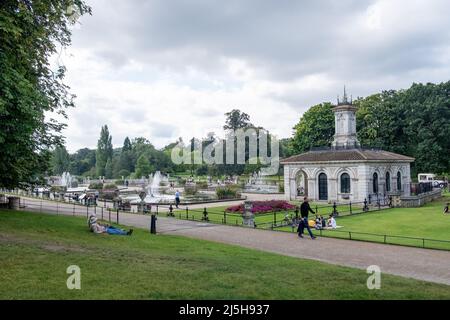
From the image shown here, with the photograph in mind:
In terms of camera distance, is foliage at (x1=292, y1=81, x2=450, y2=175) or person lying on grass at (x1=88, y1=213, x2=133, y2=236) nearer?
person lying on grass at (x1=88, y1=213, x2=133, y2=236)

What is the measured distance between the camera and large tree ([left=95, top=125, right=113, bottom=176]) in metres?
95.8

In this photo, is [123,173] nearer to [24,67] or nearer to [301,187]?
[301,187]

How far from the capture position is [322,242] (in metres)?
16.9

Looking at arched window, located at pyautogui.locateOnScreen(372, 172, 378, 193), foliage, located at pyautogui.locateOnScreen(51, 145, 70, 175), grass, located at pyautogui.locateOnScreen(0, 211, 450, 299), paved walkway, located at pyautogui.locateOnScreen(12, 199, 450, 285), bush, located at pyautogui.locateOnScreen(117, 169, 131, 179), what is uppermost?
foliage, located at pyautogui.locateOnScreen(51, 145, 70, 175)

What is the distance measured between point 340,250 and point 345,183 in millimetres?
27030

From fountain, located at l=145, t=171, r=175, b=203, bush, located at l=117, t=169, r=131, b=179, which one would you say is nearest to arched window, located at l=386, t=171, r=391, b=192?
fountain, located at l=145, t=171, r=175, b=203

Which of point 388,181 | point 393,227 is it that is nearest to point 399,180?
point 388,181

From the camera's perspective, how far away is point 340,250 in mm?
15227

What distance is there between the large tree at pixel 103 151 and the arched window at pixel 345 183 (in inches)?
2695

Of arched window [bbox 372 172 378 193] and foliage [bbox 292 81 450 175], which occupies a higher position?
foliage [bbox 292 81 450 175]

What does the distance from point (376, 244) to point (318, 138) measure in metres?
45.8

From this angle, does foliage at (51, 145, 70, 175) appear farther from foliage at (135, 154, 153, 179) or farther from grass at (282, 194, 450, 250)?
grass at (282, 194, 450, 250)


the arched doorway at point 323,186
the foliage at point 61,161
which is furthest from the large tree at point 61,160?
the arched doorway at point 323,186

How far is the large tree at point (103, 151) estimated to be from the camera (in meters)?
95.8
